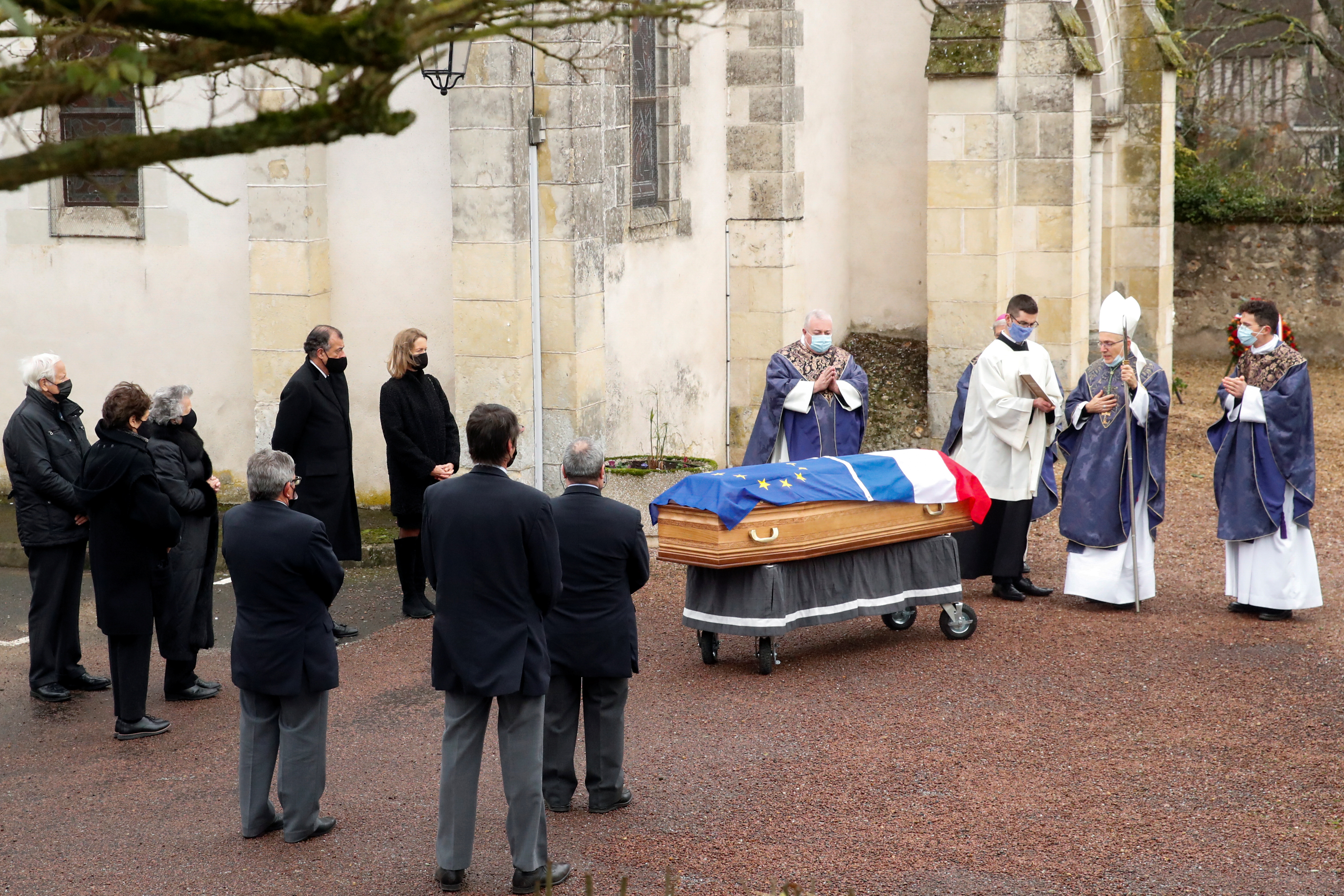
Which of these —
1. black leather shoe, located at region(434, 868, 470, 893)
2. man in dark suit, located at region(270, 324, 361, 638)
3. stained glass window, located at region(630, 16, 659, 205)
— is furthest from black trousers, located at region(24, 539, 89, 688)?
stained glass window, located at region(630, 16, 659, 205)

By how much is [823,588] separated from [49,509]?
3965 mm

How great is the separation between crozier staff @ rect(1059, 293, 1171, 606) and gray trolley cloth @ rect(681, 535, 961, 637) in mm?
1337

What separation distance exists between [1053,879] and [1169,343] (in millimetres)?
13277

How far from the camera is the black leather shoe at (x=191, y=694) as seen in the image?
24.9ft

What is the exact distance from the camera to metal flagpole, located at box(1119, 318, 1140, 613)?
30.2 ft

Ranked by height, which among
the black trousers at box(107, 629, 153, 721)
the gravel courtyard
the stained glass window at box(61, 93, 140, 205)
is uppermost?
the stained glass window at box(61, 93, 140, 205)

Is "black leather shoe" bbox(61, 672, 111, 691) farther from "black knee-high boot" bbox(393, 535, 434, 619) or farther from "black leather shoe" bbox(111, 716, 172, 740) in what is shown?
"black knee-high boot" bbox(393, 535, 434, 619)

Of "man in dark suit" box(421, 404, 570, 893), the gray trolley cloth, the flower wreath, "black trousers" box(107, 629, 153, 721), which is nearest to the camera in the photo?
"man in dark suit" box(421, 404, 570, 893)

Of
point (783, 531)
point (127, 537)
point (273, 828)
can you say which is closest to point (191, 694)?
point (127, 537)

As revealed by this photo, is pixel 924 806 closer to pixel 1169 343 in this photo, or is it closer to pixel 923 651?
pixel 923 651

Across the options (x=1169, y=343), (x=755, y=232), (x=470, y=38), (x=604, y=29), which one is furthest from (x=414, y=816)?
(x=1169, y=343)

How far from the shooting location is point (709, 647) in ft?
26.6

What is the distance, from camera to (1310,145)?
1078 inches

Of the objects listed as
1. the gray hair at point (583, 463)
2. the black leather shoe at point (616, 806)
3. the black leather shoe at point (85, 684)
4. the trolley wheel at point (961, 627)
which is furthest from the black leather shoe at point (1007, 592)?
the black leather shoe at point (85, 684)
